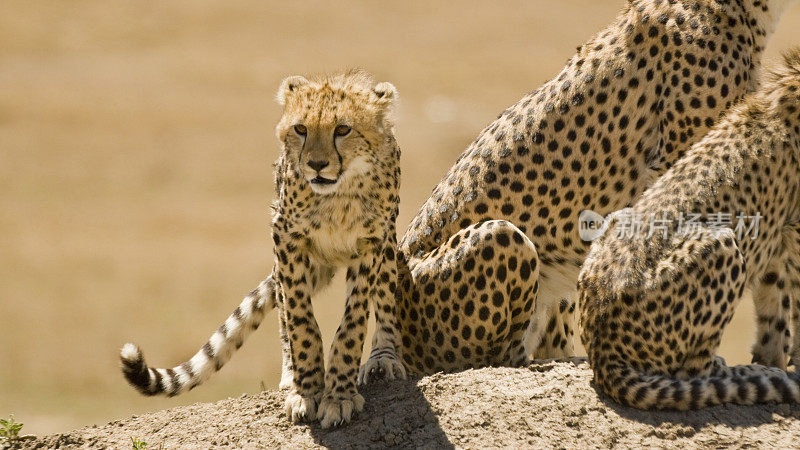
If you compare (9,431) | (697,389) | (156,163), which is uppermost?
(156,163)

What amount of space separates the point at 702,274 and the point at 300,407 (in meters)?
1.43

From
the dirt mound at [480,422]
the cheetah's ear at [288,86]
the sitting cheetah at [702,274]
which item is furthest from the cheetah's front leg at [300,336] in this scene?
the sitting cheetah at [702,274]

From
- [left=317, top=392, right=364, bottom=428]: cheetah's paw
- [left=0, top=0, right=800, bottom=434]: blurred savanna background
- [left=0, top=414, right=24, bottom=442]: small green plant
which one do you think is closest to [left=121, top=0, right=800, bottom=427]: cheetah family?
[left=317, top=392, right=364, bottom=428]: cheetah's paw

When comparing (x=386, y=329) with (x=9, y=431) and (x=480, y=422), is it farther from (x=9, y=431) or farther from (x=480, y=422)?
(x=9, y=431)

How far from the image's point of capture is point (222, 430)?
161 inches

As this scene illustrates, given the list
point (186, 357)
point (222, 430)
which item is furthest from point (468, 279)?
point (186, 357)

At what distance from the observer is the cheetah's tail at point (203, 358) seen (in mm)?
4117

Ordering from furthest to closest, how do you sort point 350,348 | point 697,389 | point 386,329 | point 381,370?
point 386,329 < point 381,370 < point 350,348 < point 697,389

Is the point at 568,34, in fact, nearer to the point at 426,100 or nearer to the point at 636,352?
→ the point at 426,100

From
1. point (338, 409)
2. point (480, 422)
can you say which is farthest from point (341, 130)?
point (480, 422)

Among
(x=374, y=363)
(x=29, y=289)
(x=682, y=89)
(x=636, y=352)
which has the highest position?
(x=29, y=289)

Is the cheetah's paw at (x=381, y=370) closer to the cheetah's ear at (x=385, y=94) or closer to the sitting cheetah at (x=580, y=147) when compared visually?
the sitting cheetah at (x=580, y=147)

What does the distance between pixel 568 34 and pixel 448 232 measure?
18.8 m

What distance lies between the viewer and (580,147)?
4680mm
